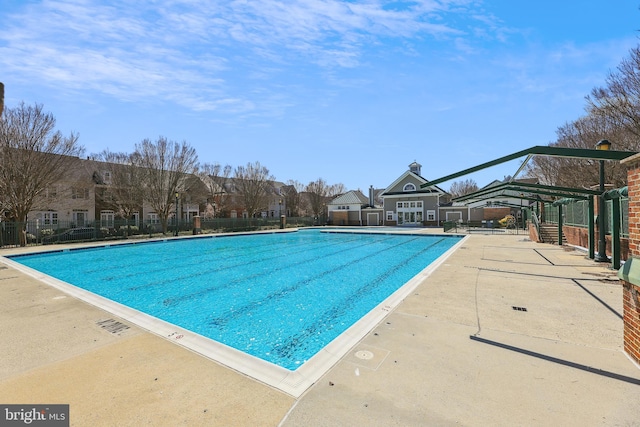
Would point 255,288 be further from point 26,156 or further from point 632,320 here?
point 26,156

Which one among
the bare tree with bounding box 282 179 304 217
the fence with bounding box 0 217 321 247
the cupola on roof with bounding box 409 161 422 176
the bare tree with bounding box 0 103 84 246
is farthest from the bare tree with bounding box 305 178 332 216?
the bare tree with bounding box 0 103 84 246

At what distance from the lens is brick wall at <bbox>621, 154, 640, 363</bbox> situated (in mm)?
3330

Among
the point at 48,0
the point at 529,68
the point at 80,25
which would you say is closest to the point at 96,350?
the point at 48,0

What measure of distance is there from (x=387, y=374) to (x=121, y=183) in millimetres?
32811

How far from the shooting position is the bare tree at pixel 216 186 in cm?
4022

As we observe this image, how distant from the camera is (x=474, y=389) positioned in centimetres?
295

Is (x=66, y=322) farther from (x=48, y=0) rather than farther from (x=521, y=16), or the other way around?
(x=521, y=16)

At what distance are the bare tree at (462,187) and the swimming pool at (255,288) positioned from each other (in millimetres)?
53652

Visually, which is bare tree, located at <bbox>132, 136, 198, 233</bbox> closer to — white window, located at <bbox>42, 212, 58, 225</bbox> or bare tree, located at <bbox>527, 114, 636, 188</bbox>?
white window, located at <bbox>42, 212, 58, 225</bbox>

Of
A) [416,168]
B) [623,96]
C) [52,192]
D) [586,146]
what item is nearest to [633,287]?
[623,96]

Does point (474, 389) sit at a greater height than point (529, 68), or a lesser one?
lesser

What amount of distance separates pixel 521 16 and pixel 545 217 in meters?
18.9

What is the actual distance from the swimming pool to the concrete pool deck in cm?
154

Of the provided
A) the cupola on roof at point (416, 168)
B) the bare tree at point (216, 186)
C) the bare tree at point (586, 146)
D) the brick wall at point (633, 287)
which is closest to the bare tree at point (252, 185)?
the bare tree at point (216, 186)
